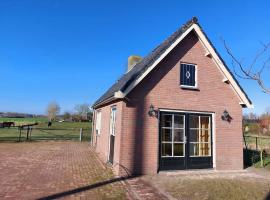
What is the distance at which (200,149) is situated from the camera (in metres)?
11.8

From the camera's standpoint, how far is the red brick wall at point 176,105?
1041 centimetres

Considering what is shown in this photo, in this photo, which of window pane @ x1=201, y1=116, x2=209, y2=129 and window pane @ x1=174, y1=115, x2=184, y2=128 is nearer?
window pane @ x1=174, y1=115, x2=184, y2=128

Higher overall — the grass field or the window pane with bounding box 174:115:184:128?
the window pane with bounding box 174:115:184:128

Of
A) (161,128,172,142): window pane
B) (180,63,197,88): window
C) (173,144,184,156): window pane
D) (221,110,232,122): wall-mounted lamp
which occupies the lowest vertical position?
(173,144,184,156): window pane

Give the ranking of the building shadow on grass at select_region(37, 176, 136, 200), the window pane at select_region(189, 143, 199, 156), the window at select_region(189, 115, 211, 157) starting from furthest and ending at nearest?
1. the window at select_region(189, 115, 211, 157)
2. the window pane at select_region(189, 143, 199, 156)
3. the building shadow on grass at select_region(37, 176, 136, 200)

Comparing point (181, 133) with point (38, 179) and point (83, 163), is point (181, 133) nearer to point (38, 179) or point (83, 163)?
point (83, 163)

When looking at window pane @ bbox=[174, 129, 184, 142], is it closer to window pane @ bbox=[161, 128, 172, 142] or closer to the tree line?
window pane @ bbox=[161, 128, 172, 142]

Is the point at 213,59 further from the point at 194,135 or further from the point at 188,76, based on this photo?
the point at 194,135

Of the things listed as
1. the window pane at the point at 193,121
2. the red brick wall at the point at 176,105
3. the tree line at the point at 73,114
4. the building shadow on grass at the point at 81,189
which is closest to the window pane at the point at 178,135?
the window pane at the point at 193,121

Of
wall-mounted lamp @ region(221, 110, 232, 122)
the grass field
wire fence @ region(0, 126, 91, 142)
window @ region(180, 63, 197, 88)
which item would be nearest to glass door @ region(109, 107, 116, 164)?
window @ region(180, 63, 197, 88)

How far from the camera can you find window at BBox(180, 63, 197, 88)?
38.7 feet

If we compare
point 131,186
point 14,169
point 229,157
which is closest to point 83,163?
point 14,169

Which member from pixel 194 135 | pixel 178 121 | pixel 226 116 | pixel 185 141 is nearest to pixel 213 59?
pixel 226 116

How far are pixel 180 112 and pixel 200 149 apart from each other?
193 cm
